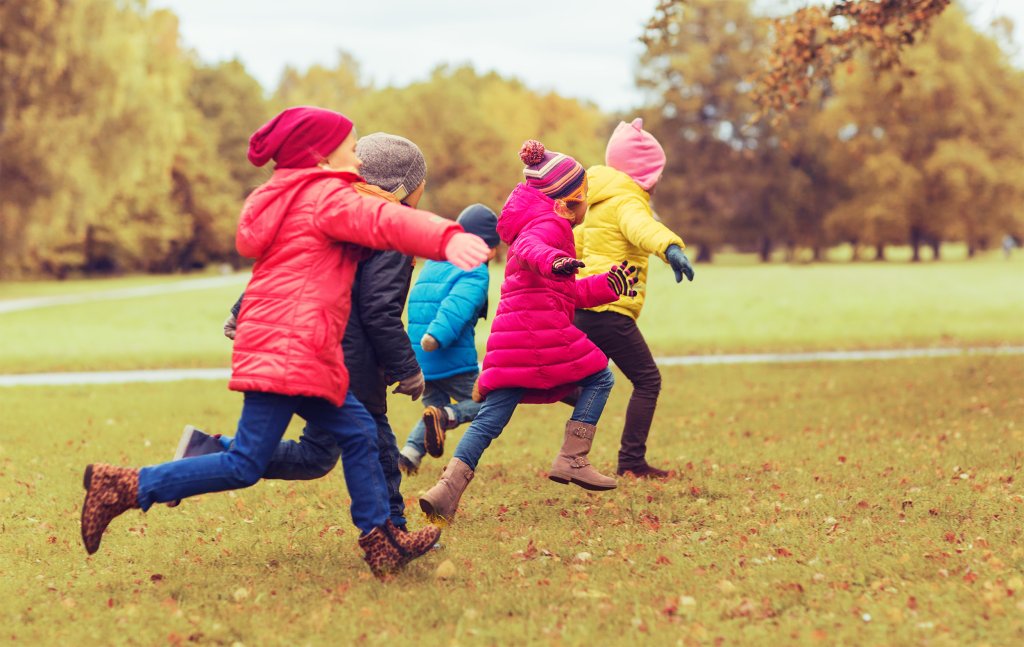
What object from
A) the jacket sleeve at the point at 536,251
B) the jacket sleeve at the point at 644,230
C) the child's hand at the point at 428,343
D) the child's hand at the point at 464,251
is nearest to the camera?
the child's hand at the point at 464,251

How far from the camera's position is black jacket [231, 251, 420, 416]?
16.1ft

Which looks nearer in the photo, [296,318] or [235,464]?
[296,318]

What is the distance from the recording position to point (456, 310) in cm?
692

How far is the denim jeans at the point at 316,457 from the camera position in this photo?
4879 mm

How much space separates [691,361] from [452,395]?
8.86m

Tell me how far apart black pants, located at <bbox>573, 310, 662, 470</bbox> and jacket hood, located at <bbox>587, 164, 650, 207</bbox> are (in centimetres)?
70

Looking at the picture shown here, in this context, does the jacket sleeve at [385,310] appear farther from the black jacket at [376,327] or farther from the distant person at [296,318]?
the distant person at [296,318]

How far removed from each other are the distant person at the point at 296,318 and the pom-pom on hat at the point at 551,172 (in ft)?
4.15

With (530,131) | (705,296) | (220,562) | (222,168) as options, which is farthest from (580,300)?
(530,131)

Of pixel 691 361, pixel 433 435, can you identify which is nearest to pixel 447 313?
pixel 433 435

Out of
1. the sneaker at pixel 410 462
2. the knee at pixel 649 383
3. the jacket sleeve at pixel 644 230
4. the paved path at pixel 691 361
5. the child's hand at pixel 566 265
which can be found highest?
the jacket sleeve at pixel 644 230

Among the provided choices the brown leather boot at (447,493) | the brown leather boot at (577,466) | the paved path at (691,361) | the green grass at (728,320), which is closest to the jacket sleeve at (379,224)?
the brown leather boot at (447,493)

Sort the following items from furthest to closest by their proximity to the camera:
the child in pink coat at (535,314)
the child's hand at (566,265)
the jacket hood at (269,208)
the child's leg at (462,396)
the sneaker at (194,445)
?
the child's leg at (462,396) → the child in pink coat at (535,314) → the child's hand at (566,265) → the sneaker at (194,445) → the jacket hood at (269,208)

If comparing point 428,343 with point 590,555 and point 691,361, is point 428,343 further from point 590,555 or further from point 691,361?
point 691,361
